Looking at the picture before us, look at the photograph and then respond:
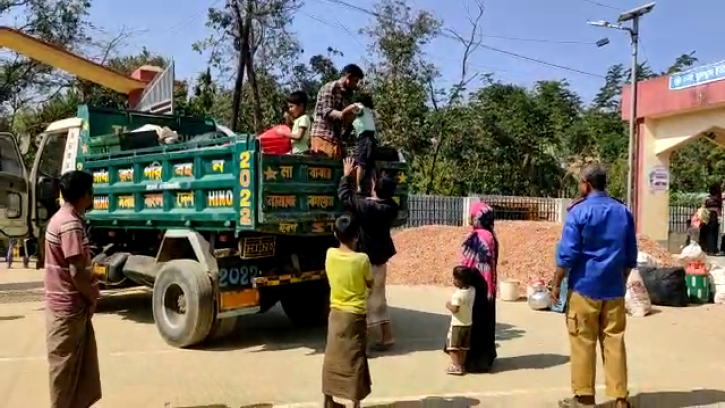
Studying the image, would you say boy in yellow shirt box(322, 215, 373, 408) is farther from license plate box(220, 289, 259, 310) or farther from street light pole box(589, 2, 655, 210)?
street light pole box(589, 2, 655, 210)

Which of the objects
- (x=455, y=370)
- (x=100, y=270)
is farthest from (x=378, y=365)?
(x=100, y=270)

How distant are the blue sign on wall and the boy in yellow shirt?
13461 mm

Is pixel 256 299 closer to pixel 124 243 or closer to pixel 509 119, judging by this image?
pixel 124 243

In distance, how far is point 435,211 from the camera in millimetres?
21984

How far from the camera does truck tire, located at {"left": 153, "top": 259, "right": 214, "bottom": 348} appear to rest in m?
7.00

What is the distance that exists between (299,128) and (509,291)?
483 centimetres

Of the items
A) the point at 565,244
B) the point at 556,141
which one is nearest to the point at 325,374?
the point at 565,244

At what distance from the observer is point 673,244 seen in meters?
17.1

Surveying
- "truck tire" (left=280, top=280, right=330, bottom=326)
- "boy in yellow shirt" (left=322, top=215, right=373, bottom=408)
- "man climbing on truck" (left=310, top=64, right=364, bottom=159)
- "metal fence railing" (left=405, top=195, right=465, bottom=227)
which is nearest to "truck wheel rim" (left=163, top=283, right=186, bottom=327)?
"truck tire" (left=280, top=280, right=330, bottom=326)

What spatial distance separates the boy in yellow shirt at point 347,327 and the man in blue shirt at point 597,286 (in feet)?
4.64

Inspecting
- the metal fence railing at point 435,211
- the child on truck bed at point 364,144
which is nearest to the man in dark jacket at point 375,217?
the child on truck bed at point 364,144

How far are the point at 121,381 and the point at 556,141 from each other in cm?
2469

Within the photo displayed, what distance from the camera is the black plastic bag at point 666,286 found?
10125 millimetres

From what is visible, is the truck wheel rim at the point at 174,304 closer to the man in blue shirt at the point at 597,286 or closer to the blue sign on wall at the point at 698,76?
the man in blue shirt at the point at 597,286
